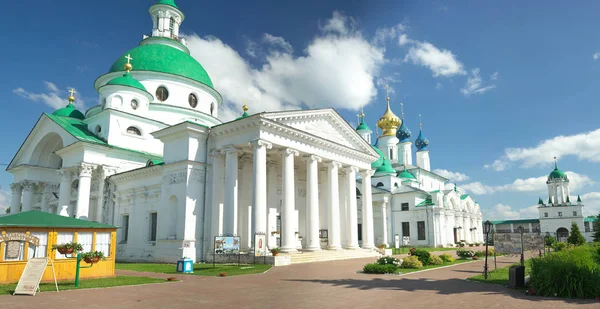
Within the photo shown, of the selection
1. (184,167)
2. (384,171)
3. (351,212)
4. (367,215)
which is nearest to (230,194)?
(184,167)

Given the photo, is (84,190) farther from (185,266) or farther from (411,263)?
(411,263)

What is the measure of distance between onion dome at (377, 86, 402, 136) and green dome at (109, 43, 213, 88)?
1399 inches

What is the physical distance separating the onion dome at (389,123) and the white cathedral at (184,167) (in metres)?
20.9

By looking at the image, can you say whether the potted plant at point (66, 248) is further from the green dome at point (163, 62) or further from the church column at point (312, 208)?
the green dome at point (163, 62)

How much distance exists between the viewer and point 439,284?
46.7 feet

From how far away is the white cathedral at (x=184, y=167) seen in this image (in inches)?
1063

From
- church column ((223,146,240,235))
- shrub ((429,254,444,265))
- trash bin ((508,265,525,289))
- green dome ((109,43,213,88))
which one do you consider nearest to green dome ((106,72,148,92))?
green dome ((109,43,213,88))

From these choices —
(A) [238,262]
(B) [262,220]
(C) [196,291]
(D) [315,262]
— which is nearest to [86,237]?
(C) [196,291]

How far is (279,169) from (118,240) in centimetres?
1457

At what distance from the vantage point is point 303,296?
11734 millimetres

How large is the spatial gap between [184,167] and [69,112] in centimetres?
2038

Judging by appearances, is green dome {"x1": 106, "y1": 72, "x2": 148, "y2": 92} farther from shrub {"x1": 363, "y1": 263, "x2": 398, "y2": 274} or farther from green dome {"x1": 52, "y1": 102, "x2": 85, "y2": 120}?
shrub {"x1": 363, "y1": 263, "x2": 398, "y2": 274}

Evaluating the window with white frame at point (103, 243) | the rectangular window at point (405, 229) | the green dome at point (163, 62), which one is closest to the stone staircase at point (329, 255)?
the window with white frame at point (103, 243)

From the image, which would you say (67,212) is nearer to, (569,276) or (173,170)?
(173,170)
